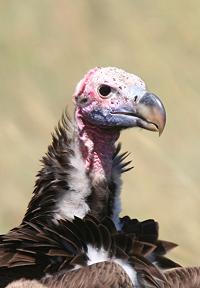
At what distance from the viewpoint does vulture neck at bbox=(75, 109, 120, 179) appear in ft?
17.8

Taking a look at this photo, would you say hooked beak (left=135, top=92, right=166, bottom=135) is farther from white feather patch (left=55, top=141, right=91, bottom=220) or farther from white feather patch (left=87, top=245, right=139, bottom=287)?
white feather patch (left=87, top=245, right=139, bottom=287)

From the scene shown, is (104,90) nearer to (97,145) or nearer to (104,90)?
(104,90)

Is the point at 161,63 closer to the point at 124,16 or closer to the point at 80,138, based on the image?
the point at 124,16

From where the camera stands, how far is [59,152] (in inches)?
212

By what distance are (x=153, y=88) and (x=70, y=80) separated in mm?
736

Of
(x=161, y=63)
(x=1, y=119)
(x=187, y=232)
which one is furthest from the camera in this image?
(x=161, y=63)

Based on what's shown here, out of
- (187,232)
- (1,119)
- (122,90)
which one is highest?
(1,119)

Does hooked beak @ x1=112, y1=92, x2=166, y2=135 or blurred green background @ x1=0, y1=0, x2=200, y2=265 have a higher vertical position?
blurred green background @ x1=0, y1=0, x2=200, y2=265

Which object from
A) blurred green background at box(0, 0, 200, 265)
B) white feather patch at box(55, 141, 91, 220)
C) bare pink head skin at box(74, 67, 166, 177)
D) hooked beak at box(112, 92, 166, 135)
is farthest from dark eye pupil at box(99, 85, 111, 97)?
blurred green background at box(0, 0, 200, 265)

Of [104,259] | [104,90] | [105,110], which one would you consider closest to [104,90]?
[104,90]

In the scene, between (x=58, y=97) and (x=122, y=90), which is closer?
(x=122, y=90)

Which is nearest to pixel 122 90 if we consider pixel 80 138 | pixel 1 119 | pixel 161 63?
pixel 80 138

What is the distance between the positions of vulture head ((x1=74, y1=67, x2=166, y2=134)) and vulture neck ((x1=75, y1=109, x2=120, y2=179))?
0.02 meters

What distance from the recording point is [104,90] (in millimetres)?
5453
